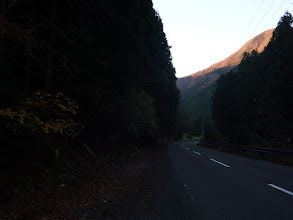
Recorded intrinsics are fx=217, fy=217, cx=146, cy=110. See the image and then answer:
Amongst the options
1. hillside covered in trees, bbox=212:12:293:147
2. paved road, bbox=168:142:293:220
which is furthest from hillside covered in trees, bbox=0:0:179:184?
hillside covered in trees, bbox=212:12:293:147

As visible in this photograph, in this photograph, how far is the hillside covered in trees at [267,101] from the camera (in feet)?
88.6

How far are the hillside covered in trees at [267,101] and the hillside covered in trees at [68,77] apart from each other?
53.3 feet

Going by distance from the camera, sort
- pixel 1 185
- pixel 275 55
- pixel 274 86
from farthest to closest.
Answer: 1. pixel 275 55
2. pixel 274 86
3. pixel 1 185

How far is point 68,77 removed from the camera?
10.4m

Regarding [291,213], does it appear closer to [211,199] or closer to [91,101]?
[211,199]

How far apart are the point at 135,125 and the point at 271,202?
1627 centimetres

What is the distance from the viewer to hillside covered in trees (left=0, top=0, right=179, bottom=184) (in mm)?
6718

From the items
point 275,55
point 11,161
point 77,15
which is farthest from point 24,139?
point 275,55

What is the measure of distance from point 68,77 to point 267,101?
32736 millimetres

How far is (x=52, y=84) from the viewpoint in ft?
32.9

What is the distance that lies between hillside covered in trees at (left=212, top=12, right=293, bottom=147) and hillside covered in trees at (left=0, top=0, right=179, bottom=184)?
16260mm

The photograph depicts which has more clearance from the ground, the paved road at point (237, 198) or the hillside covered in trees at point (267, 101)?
the hillside covered in trees at point (267, 101)

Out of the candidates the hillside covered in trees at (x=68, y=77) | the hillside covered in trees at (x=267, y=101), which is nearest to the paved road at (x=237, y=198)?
the hillside covered in trees at (x=68, y=77)

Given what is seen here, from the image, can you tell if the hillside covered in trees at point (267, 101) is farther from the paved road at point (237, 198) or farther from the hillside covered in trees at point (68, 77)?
the paved road at point (237, 198)
